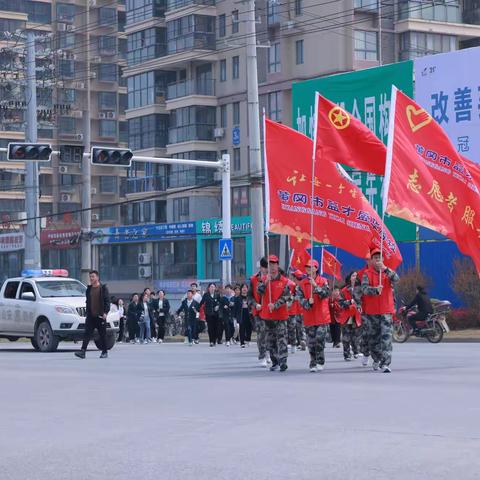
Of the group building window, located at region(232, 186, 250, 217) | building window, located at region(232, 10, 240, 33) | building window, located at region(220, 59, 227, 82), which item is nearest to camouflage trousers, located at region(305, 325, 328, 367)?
building window, located at region(232, 186, 250, 217)

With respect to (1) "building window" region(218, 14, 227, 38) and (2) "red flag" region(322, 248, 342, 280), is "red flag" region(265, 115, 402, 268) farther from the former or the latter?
(1) "building window" region(218, 14, 227, 38)

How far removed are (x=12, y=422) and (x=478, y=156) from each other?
3248cm

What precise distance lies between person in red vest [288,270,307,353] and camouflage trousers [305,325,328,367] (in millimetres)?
553

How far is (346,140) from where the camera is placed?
2225 centimetres

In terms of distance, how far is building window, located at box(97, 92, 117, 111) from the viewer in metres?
88.4

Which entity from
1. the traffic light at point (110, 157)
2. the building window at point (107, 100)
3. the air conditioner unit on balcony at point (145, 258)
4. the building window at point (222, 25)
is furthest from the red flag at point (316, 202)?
the building window at point (107, 100)

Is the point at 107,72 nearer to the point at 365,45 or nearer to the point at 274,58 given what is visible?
the point at 274,58

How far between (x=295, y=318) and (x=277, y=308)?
6483 mm

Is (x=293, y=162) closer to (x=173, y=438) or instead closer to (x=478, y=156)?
(x=173, y=438)

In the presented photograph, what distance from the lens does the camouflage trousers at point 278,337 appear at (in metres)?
20.4

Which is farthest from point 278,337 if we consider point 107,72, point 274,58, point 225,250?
point 107,72

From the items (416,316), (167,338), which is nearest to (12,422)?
(416,316)

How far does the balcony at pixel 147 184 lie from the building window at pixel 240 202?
636 centimetres

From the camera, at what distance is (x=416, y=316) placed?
33406mm
